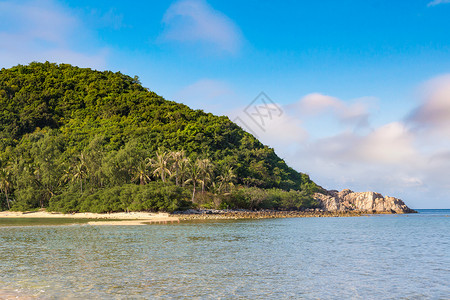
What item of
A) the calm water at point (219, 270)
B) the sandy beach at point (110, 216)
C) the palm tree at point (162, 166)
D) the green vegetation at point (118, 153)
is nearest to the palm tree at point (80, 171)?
the green vegetation at point (118, 153)

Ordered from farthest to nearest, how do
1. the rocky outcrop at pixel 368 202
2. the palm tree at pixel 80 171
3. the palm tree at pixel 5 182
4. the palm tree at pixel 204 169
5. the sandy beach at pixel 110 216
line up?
the rocky outcrop at pixel 368 202
the palm tree at pixel 80 171
the palm tree at pixel 204 169
the palm tree at pixel 5 182
the sandy beach at pixel 110 216

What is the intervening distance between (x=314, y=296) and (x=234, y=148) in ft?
418

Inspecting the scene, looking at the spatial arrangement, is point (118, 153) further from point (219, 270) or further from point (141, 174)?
point (219, 270)

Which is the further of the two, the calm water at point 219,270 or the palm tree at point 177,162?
the palm tree at point 177,162

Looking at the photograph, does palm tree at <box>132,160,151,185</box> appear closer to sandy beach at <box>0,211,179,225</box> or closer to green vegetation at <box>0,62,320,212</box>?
green vegetation at <box>0,62,320,212</box>

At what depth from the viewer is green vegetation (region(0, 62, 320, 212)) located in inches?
3519

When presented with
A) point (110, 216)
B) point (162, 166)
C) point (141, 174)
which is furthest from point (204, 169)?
point (110, 216)

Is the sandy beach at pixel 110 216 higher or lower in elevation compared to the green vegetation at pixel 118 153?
lower

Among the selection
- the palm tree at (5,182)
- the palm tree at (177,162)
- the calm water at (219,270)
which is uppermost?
the palm tree at (177,162)

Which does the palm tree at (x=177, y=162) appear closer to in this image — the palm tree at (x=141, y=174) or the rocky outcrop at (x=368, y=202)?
the palm tree at (x=141, y=174)

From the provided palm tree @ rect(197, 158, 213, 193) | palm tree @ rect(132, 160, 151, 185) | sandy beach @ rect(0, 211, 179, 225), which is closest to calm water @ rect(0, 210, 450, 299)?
sandy beach @ rect(0, 211, 179, 225)

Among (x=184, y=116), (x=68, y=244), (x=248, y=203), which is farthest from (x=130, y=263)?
(x=184, y=116)

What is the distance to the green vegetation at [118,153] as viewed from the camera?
293 feet

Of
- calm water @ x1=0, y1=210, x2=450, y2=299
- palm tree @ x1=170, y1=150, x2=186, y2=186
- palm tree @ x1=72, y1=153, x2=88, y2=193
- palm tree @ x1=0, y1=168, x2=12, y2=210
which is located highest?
palm tree @ x1=170, y1=150, x2=186, y2=186
